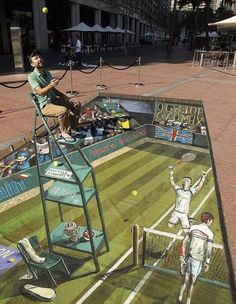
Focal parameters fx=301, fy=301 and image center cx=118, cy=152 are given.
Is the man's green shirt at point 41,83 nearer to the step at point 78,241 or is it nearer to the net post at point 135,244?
the step at point 78,241

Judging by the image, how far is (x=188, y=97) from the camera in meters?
14.7

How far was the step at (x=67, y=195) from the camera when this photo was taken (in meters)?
5.21

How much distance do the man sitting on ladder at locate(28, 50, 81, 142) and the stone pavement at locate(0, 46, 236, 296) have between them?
9.93 ft

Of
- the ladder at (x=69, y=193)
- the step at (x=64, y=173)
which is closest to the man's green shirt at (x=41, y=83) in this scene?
the ladder at (x=69, y=193)

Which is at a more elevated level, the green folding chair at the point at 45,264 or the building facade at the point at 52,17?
the building facade at the point at 52,17

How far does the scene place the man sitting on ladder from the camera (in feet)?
20.9

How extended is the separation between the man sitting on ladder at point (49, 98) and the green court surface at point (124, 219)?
7.15 ft

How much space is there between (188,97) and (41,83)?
967 centimetres

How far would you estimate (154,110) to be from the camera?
12875mm

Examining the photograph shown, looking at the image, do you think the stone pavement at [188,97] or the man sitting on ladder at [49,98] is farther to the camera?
the stone pavement at [188,97]

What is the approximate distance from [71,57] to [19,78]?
7.23 m

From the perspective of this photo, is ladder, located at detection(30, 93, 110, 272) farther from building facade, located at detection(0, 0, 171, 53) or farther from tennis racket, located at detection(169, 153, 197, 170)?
building facade, located at detection(0, 0, 171, 53)

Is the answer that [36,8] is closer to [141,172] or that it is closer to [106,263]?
[141,172]

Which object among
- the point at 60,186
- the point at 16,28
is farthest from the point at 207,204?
the point at 16,28
